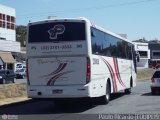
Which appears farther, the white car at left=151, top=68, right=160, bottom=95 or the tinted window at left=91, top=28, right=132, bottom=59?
the white car at left=151, top=68, right=160, bottom=95

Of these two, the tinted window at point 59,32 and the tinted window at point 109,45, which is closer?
the tinted window at point 59,32

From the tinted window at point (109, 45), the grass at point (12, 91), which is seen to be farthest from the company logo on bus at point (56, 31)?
the grass at point (12, 91)

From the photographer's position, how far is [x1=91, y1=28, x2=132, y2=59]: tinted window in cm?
1848

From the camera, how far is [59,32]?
58.1ft

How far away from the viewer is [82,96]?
17156 mm

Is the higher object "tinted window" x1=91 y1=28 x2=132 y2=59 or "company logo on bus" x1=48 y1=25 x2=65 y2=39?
"company logo on bus" x1=48 y1=25 x2=65 y2=39

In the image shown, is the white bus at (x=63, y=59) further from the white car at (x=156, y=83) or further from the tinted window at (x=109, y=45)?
the white car at (x=156, y=83)

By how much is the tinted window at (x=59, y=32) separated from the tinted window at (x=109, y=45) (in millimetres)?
752

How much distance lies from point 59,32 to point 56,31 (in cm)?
15

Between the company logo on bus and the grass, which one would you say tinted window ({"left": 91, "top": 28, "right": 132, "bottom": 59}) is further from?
the grass

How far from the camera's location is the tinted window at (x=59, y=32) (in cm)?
1753

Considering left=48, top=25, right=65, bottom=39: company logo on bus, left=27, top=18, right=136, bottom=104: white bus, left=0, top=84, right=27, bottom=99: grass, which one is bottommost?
left=0, top=84, right=27, bottom=99: grass

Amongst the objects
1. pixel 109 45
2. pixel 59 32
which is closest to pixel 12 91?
pixel 109 45

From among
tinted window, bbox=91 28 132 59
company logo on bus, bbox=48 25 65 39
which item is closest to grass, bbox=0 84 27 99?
tinted window, bbox=91 28 132 59
